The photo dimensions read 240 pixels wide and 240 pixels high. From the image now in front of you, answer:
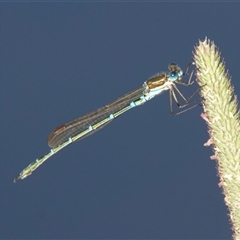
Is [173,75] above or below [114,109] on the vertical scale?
below

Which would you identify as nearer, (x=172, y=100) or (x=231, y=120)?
(x=231, y=120)

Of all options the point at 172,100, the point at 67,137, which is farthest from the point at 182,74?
the point at 67,137

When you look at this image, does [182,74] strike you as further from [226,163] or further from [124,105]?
[226,163]

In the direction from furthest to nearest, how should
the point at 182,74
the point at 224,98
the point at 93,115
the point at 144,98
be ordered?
1. the point at 93,115
2. the point at 144,98
3. the point at 182,74
4. the point at 224,98

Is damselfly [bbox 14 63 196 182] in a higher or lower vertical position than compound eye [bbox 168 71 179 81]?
higher

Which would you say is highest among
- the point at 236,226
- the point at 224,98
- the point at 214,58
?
the point at 214,58

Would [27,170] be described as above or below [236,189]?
above

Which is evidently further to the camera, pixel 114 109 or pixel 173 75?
pixel 114 109

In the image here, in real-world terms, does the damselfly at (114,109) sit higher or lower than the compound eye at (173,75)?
higher
